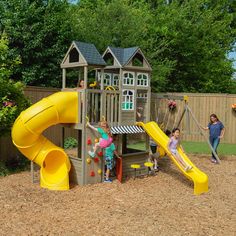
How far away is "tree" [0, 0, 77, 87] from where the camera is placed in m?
15.4

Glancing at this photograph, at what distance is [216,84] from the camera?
26047 millimetres

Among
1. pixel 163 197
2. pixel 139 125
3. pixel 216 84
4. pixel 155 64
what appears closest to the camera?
pixel 163 197

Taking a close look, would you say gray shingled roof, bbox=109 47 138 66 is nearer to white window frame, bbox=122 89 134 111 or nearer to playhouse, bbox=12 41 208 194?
playhouse, bbox=12 41 208 194

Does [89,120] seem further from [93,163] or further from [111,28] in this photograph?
[111,28]

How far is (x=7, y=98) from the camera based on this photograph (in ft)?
31.6

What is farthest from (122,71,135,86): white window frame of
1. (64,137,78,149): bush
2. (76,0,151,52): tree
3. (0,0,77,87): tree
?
(76,0,151,52): tree

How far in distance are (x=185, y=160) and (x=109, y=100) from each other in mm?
2398

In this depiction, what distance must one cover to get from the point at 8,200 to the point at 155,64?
1340 cm

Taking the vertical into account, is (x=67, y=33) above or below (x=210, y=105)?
above

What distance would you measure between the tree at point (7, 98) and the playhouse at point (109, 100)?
51.5 inches

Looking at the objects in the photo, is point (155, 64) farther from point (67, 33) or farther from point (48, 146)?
point (48, 146)

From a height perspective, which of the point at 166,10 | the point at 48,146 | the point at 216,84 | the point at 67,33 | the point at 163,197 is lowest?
the point at 163,197

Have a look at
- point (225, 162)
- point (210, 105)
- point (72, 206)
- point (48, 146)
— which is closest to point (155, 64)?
point (210, 105)

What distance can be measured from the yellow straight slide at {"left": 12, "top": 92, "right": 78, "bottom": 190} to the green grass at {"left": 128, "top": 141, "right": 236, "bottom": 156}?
6530 millimetres
